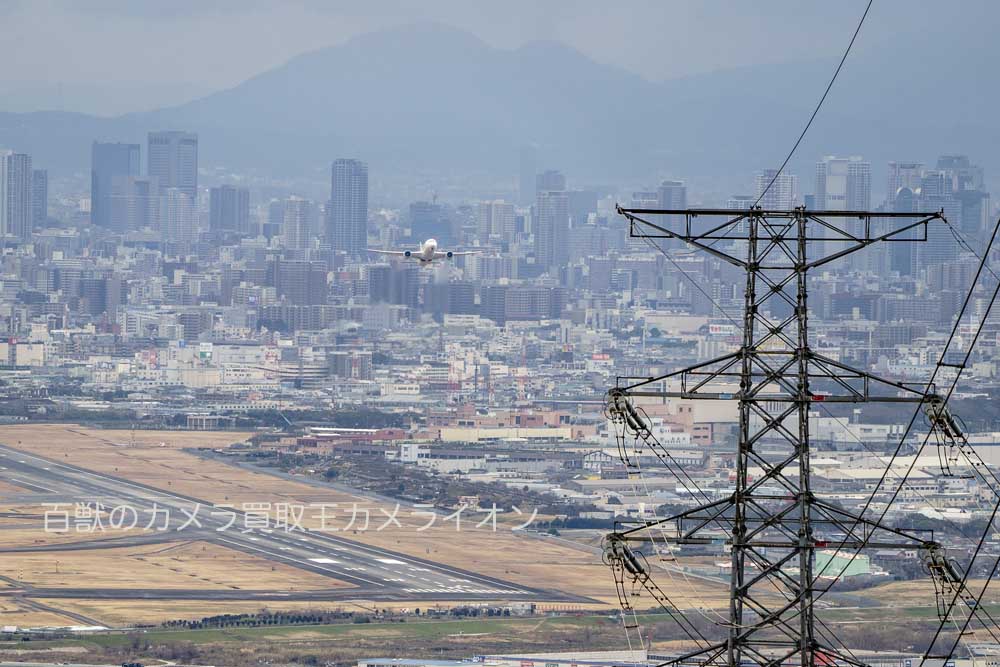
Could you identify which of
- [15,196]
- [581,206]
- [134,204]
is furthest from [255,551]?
[134,204]

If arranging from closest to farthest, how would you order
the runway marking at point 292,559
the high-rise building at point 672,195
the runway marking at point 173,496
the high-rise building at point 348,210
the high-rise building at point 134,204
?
the runway marking at point 292,559 → the runway marking at point 173,496 → the high-rise building at point 672,195 → the high-rise building at point 348,210 → the high-rise building at point 134,204

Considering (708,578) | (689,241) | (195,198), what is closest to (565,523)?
(708,578)

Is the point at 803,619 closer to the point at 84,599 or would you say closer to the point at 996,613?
the point at 996,613

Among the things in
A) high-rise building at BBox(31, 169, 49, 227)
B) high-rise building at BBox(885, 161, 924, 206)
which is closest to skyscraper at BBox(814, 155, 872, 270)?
high-rise building at BBox(885, 161, 924, 206)

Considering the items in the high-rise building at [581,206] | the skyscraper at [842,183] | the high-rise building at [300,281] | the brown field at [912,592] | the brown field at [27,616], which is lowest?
the brown field at [27,616]

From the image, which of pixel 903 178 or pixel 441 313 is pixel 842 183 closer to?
pixel 903 178

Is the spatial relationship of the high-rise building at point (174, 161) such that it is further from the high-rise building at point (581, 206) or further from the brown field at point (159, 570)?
the brown field at point (159, 570)

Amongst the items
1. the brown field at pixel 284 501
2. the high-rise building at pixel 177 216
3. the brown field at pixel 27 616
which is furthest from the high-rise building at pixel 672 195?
the brown field at pixel 27 616
